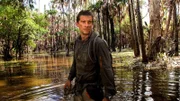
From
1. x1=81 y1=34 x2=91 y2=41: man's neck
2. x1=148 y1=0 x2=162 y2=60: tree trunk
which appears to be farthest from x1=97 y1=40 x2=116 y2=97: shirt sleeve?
x1=148 y1=0 x2=162 y2=60: tree trunk

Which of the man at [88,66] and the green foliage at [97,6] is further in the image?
the green foliage at [97,6]

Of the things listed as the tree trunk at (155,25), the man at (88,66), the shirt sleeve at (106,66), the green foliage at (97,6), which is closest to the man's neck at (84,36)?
the man at (88,66)

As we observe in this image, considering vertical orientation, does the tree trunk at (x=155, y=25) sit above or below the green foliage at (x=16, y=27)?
below

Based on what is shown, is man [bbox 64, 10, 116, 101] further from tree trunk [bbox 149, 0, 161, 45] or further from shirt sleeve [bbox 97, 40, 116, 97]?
tree trunk [bbox 149, 0, 161, 45]

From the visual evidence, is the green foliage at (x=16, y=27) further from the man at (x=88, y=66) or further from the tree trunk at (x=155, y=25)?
the man at (x=88, y=66)

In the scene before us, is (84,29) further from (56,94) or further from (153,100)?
(56,94)

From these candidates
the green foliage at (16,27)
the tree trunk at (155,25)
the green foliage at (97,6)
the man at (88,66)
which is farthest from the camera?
the green foliage at (97,6)

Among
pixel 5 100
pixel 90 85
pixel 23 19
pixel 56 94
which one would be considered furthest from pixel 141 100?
pixel 23 19

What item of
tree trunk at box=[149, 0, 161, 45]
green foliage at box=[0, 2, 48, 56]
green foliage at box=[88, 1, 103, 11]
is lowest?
tree trunk at box=[149, 0, 161, 45]

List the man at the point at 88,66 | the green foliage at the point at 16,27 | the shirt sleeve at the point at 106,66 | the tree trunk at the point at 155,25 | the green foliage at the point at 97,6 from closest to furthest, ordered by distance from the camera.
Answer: the shirt sleeve at the point at 106,66 < the man at the point at 88,66 < the tree trunk at the point at 155,25 < the green foliage at the point at 16,27 < the green foliage at the point at 97,6

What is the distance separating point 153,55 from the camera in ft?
44.8

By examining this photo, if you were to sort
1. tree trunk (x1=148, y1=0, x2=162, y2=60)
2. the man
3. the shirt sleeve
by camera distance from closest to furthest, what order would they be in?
1. the shirt sleeve
2. the man
3. tree trunk (x1=148, y1=0, x2=162, y2=60)

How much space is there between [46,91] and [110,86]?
560 cm

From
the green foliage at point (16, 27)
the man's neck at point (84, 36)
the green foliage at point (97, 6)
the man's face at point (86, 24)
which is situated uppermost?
the green foliage at point (97, 6)
